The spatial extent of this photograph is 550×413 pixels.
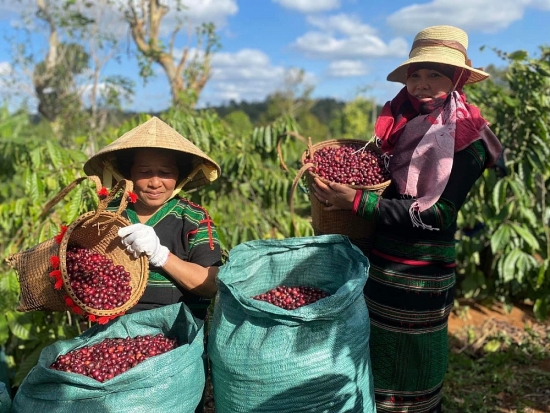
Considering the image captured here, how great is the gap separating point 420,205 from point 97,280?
986mm

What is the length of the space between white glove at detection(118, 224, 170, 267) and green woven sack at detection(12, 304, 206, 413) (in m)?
0.20

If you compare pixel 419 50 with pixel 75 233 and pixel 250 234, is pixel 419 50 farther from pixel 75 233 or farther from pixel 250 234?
pixel 250 234

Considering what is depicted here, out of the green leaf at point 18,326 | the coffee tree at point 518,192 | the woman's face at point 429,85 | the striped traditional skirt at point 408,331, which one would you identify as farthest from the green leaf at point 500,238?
the green leaf at point 18,326

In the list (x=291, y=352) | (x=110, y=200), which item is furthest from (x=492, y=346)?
(x=110, y=200)

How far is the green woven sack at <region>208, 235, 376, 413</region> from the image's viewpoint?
1.31m

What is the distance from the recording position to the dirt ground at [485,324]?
3.38 m

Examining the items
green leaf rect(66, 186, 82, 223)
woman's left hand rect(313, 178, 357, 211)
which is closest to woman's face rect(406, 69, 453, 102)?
woman's left hand rect(313, 178, 357, 211)

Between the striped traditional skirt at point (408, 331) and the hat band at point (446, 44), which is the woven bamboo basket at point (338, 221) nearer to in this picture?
the striped traditional skirt at point (408, 331)

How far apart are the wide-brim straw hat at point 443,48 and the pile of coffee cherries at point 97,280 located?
1.12 meters

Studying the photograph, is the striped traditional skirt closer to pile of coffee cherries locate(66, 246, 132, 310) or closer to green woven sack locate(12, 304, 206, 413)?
green woven sack locate(12, 304, 206, 413)

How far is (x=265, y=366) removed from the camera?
4.33 feet

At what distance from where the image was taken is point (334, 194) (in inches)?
65.0

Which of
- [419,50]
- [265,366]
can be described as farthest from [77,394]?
[419,50]

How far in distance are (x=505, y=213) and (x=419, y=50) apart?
80.1 inches
